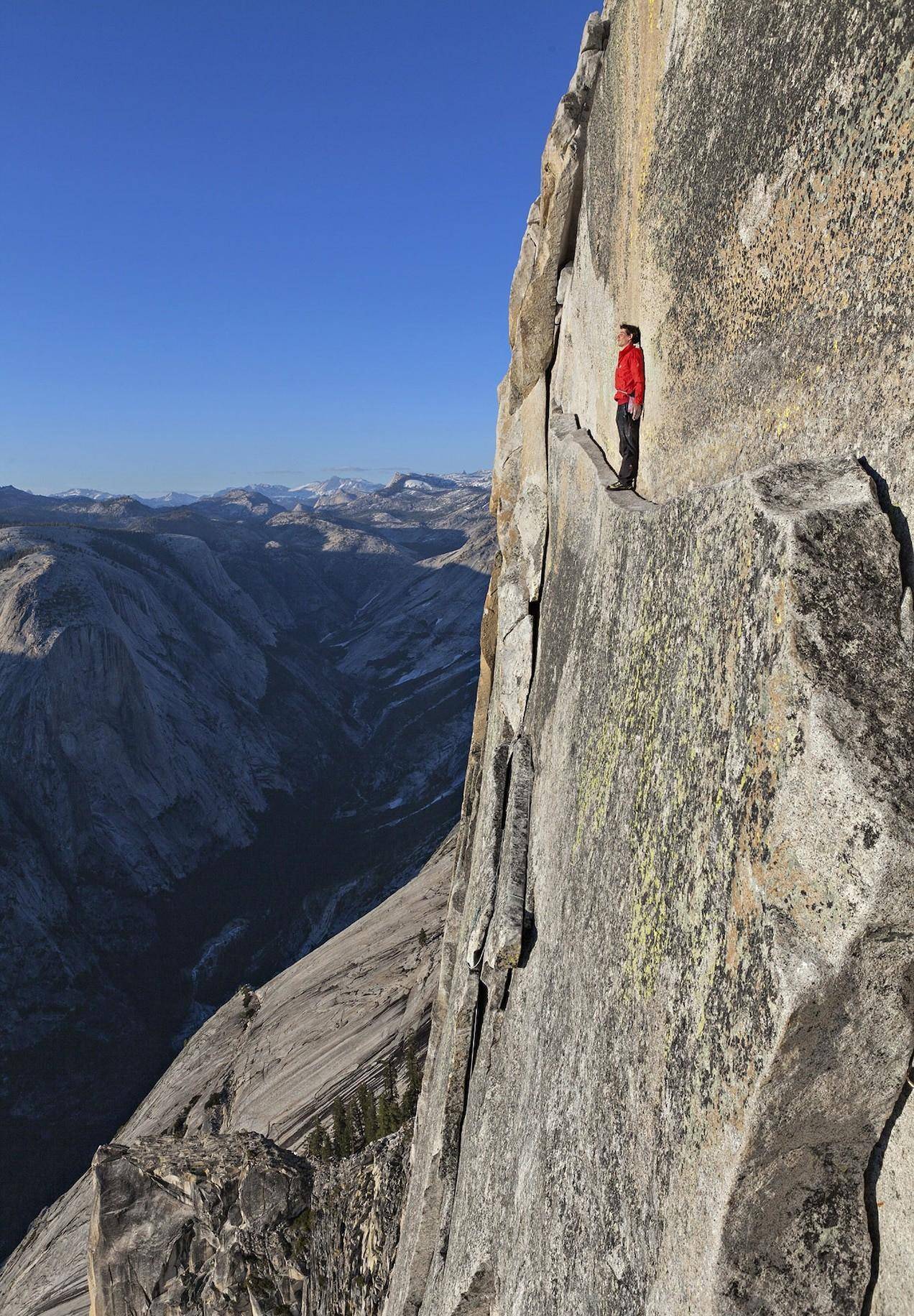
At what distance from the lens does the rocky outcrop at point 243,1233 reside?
13.8 meters

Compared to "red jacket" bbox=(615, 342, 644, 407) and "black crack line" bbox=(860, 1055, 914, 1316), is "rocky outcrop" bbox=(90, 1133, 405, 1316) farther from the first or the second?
"red jacket" bbox=(615, 342, 644, 407)

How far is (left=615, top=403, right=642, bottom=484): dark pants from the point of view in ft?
29.9

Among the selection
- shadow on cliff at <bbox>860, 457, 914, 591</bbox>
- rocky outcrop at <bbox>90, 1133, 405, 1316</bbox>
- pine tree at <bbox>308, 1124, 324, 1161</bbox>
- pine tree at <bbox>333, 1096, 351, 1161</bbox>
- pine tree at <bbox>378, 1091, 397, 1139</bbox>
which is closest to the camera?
shadow on cliff at <bbox>860, 457, 914, 591</bbox>

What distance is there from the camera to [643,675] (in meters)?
6.16

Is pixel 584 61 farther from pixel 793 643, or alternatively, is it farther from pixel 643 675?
pixel 793 643

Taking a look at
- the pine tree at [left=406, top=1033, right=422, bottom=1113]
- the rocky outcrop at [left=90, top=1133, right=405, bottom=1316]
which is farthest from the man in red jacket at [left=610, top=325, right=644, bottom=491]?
the pine tree at [left=406, top=1033, right=422, bottom=1113]

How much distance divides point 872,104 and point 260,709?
91.7m

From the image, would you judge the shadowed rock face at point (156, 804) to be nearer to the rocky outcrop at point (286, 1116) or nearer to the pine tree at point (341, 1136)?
the rocky outcrop at point (286, 1116)

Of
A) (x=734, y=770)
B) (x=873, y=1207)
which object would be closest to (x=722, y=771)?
(x=734, y=770)

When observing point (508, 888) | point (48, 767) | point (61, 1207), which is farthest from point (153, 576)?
point (508, 888)

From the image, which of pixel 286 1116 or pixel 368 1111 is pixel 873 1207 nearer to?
pixel 368 1111

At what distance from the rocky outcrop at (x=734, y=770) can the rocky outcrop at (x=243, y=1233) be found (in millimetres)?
5438

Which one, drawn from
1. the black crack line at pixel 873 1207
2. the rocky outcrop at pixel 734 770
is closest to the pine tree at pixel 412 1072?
the rocky outcrop at pixel 734 770

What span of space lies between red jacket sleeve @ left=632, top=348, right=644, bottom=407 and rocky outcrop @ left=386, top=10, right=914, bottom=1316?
164 mm
